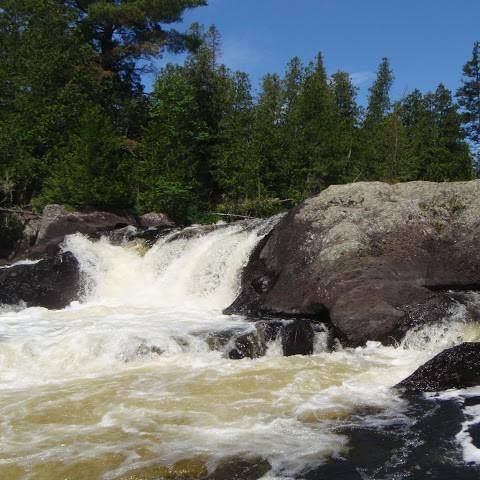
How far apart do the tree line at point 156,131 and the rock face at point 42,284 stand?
31.6 feet

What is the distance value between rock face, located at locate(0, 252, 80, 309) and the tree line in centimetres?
962

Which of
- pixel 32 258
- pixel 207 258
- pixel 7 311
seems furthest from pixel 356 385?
pixel 32 258

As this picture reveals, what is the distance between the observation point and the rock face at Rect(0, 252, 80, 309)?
16.0 m

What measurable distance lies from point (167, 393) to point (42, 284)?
368 inches

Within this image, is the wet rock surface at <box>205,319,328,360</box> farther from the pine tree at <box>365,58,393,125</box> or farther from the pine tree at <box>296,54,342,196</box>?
the pine tree at <box>365,58,393,125</box>

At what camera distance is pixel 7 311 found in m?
15.6

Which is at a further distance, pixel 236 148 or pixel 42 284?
pixel 236 148

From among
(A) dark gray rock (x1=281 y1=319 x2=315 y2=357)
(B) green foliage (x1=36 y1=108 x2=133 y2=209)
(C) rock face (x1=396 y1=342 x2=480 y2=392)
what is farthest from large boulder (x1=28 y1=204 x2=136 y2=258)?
(C) rock face (x1=396 y1=342 x2=480 y2=392)

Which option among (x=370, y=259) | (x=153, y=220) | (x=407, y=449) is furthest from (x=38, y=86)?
(x=407, y=449)

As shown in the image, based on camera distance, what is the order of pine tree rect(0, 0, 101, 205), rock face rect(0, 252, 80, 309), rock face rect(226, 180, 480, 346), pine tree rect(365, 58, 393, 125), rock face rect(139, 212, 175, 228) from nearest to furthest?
rock face rect(226, 180, 480, 346) < rock face rect(0, 252, 80, 309) < rock face rect(139, 212, 175, 228) < pine tree rect(0, 0, 101, 205) < pine tree rect(365, 58, 393, 125)

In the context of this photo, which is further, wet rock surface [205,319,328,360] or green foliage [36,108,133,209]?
green foliage [36,108,133,209]

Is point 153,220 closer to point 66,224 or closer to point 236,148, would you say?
point 66,224

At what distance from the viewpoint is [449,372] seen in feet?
26.6

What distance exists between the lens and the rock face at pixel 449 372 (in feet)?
26.3
